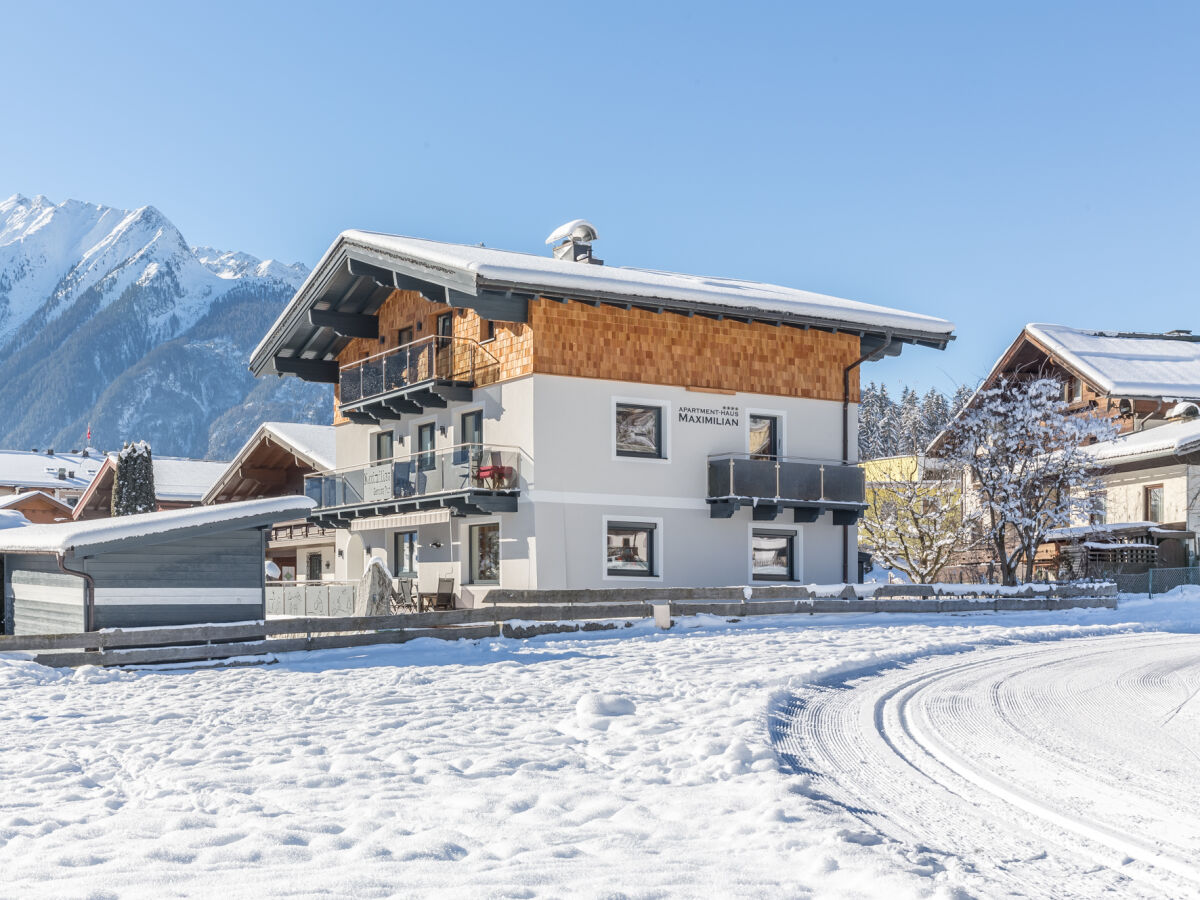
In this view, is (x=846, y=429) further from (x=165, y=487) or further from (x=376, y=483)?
(x=165, y=487)

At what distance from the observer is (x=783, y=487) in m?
30.1

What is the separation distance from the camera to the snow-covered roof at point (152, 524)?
1744cm

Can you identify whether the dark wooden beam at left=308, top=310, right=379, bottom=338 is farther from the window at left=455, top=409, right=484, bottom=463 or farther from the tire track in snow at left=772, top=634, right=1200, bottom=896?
the tire track in snow at left=772, top=634, right=1200, bottom=896

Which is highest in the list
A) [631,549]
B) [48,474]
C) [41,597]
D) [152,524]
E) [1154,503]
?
[48,474]

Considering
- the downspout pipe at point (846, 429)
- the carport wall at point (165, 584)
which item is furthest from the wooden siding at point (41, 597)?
the downspout pipe at point (846, 429)

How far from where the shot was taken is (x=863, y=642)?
2017 centimetres

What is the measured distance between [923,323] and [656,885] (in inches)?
1090

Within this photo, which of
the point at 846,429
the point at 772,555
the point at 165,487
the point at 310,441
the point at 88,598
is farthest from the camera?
the point at 165,487

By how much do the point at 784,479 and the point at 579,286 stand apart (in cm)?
705

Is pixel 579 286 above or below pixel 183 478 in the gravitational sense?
above

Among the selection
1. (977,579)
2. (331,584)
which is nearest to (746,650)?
(331,584)

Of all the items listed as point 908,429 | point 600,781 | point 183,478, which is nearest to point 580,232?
point 600,781

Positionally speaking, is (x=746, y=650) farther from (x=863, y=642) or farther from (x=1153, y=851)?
(x=1153, y=851)

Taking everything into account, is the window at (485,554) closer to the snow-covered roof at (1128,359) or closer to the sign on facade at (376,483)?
the sign on facade at (376,483)
